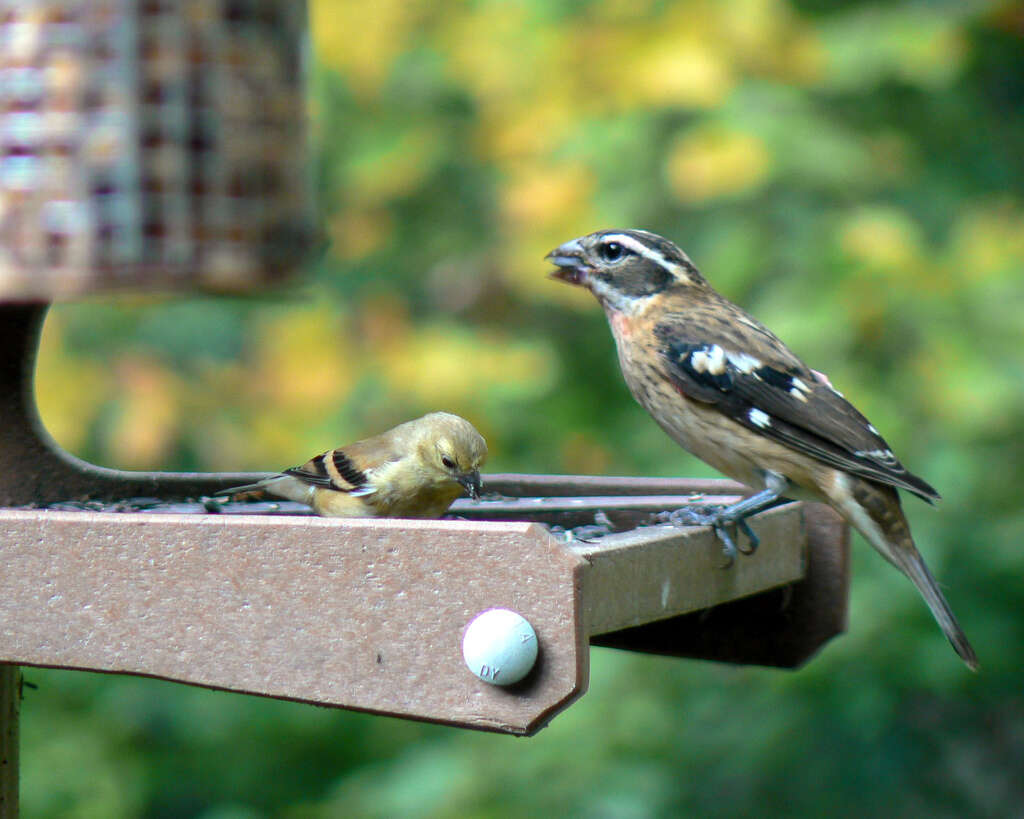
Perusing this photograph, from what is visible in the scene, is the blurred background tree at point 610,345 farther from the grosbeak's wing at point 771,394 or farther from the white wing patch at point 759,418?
the white wing patch at point 759,418

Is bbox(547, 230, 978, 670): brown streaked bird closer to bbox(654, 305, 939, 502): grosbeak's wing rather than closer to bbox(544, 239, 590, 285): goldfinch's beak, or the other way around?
bbox(654, 305, 939, 502): grosbeak's wing

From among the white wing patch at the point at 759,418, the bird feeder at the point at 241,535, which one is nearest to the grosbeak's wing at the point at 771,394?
the white wing patch at the point at 759,418

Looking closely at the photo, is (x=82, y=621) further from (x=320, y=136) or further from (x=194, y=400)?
(x=320, y=136)

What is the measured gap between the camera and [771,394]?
3711 millimetres

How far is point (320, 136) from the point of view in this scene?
6.43 metres

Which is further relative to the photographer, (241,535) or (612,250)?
(612,250)

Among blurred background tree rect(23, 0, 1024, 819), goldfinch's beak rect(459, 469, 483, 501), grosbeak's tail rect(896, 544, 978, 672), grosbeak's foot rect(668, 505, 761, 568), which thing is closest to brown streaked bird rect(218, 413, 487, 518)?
goldfinch's beak rect(459, 469, 483, 501)

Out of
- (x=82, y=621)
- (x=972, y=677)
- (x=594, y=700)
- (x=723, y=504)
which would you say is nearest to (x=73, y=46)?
(x=82, y=621)

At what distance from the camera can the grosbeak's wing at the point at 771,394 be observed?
3627mm

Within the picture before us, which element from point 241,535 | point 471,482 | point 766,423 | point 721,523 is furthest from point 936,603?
point 241,535

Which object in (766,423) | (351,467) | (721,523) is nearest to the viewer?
(721,523)

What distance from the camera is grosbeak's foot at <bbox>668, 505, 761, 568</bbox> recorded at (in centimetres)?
317

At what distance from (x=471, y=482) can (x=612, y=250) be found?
977 millimetres

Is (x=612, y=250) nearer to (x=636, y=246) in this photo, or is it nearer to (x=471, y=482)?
(x=636, y=246)
